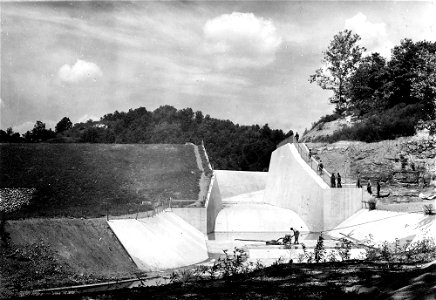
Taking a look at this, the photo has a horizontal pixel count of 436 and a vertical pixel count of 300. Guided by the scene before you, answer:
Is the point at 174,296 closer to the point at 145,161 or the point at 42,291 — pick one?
the point at 42,291

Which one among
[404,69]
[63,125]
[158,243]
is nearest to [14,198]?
[158,243]

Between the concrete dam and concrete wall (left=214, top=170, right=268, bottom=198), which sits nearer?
the concrete dam

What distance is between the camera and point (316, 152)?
34500mm

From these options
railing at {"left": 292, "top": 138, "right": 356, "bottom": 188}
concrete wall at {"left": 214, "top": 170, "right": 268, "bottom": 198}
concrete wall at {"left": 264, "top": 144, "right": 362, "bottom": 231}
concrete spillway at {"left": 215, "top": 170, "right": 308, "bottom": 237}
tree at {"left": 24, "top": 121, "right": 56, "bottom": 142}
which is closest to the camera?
concrete wall at {"left": 264, "top": 144, "right": 362, "bottom": 231}

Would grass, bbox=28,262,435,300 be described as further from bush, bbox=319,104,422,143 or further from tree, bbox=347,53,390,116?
tree, bbox=347,53,390,116

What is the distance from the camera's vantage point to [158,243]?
17.7 metres

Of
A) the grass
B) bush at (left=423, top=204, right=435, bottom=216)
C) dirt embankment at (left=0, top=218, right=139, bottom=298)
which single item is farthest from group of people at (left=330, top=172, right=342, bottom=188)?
the grass

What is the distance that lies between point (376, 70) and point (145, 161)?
20.8 meters

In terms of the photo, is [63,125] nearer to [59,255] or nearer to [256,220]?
[256,220]

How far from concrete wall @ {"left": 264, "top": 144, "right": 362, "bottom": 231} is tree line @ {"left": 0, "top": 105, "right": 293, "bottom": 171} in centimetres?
2402

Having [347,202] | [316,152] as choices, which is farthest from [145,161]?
[347,202]

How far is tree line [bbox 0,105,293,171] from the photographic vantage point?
60.4 m

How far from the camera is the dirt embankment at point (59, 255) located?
1165cm

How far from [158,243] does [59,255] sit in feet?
16.3
